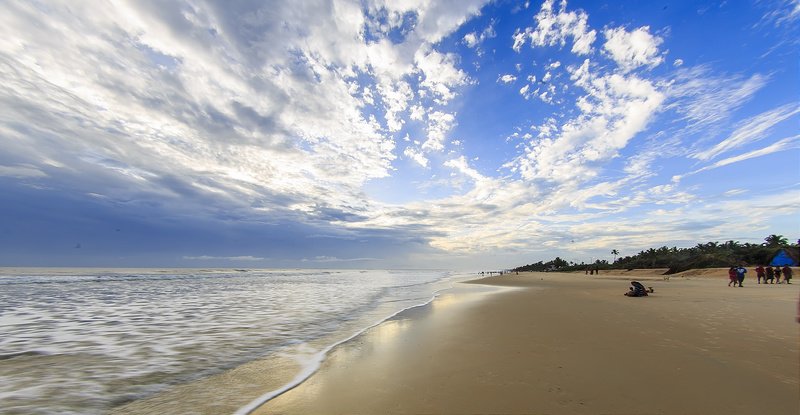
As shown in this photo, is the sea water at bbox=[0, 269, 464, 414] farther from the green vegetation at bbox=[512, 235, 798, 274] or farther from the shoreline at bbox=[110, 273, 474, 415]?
the green vegetation at bbox=[512, 235, 798, 274]

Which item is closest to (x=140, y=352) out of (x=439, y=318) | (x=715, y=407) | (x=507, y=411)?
(x=507, y=411)

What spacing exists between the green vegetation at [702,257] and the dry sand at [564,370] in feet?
168

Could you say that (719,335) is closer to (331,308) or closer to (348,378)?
(348,378)

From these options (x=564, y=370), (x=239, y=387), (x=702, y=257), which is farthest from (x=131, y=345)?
(x=702, y=257)

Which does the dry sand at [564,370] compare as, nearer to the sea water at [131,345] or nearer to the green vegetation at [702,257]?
the sea water at [131,345]

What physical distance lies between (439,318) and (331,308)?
4864 millimetres

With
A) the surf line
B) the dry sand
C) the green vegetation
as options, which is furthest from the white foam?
the green vegetation

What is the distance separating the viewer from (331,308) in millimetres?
13461

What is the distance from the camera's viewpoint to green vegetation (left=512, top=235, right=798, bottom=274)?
47188mm

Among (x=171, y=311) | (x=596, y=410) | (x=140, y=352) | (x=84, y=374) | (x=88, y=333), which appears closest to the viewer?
(x=596, y=410)

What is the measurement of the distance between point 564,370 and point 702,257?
6141 cm

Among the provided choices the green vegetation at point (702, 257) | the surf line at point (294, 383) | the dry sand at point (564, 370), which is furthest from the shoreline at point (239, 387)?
the green vegetation at point (702, 257)

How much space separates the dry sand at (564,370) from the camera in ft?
12.3

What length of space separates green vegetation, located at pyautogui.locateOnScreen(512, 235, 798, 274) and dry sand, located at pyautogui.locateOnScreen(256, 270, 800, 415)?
5127 cm
